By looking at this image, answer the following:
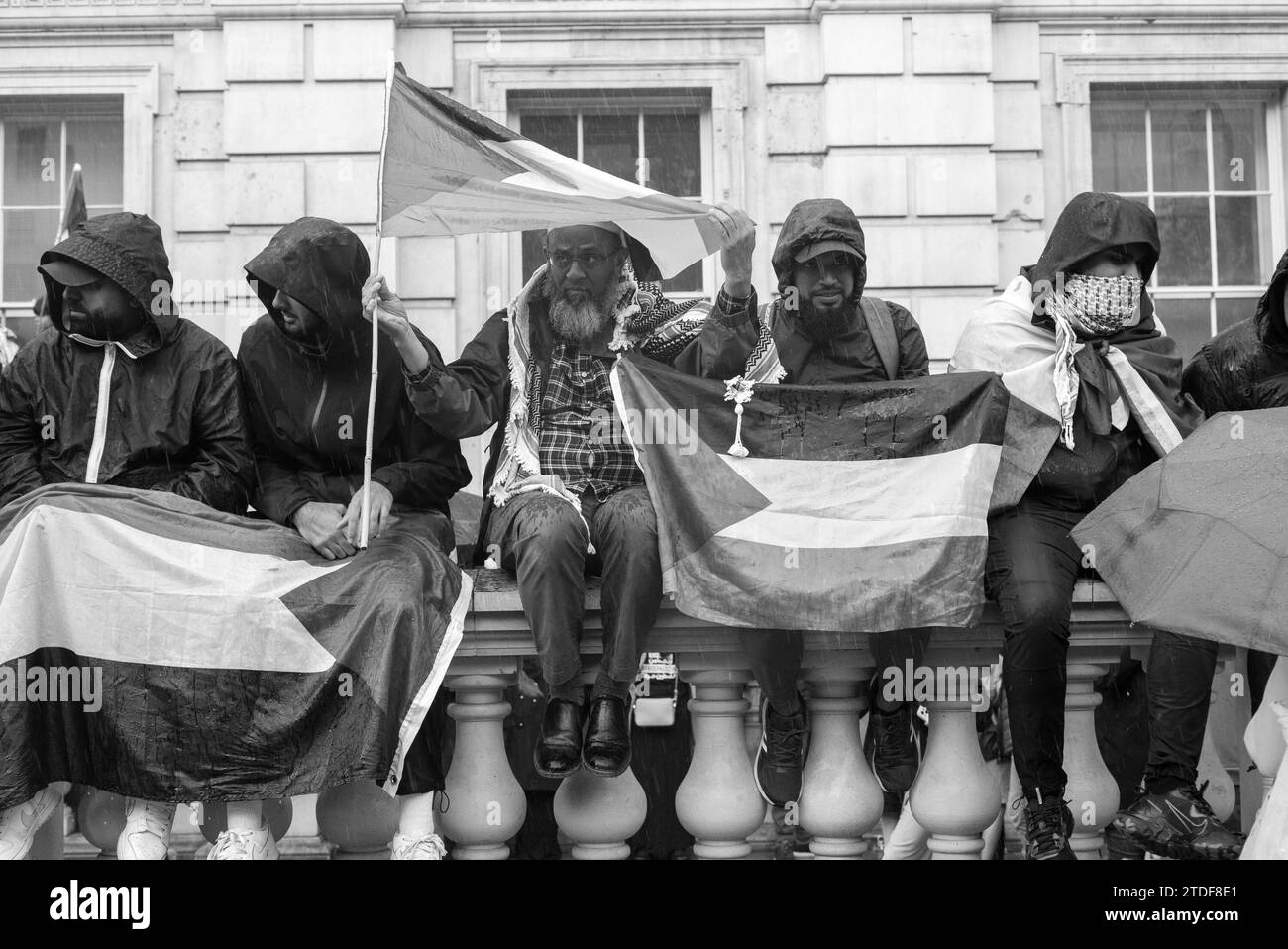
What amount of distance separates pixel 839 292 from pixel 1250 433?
4.37 feet

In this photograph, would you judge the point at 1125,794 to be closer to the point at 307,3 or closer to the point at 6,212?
the point at 307,3

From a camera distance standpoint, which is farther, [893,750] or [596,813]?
[893,750]

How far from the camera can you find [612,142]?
1161cm

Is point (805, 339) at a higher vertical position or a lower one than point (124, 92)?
lower

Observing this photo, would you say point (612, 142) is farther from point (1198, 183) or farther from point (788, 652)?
point (788, 652)

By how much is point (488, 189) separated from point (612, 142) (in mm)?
6505

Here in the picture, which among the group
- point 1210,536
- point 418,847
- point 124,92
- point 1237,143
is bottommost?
point 418,847

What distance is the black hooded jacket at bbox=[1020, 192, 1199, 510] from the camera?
4953mm

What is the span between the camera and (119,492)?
188 inches

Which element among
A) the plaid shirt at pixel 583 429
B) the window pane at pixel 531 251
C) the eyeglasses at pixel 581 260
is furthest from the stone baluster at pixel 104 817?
the window pane at pixel 531 251

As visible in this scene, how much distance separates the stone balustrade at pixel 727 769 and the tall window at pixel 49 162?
7828 millimetres

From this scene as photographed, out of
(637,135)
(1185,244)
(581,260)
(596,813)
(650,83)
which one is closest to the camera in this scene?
(596,813)

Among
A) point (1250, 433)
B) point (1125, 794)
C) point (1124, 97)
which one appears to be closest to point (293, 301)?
point (1250, 433)

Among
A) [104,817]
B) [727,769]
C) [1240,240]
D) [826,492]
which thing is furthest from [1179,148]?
[104,817]
